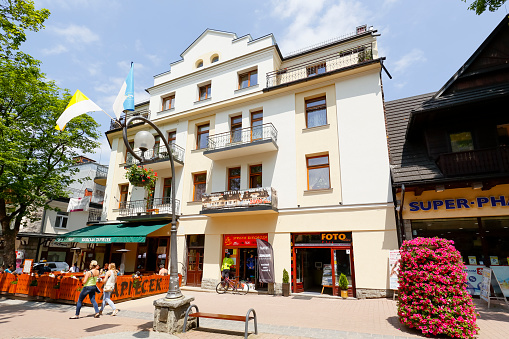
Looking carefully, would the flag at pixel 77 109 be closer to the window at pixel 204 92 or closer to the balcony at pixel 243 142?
the balcony at pixel 243 142

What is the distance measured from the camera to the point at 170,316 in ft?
22.2

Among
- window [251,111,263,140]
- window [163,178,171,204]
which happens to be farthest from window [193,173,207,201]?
window [251,111,263,140]

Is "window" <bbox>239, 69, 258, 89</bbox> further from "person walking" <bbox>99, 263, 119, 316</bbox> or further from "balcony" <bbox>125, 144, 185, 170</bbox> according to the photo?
"person walking" <bbox>99, 263, 119, 316</bbox>

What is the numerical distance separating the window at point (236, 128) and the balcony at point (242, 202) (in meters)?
3.47

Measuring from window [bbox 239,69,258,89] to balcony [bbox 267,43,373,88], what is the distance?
1189mm

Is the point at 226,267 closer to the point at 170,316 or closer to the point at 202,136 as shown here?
the point at 170,316

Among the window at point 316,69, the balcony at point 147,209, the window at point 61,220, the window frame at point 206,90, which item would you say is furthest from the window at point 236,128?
the window at point 61,220

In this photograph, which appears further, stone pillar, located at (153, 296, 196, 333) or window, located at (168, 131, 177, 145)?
window, located at (168, 131, 177, 145)

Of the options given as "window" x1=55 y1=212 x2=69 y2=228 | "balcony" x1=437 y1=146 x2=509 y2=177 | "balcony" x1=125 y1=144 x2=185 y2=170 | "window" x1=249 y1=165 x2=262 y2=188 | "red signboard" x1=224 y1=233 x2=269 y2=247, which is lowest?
"red signboard" x1=224 y1=233 x2=269 y2=247

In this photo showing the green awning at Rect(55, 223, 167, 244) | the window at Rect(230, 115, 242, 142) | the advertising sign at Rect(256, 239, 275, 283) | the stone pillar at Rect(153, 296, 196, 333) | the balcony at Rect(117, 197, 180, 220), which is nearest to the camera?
the stone pillar at Rect(153, 296, 196, 333)

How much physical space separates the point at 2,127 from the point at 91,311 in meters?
8.48

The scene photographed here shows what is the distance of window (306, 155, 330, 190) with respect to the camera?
44.4 feet

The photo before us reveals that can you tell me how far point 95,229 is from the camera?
58.8 ft

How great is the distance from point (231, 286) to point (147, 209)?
763 centimetres
